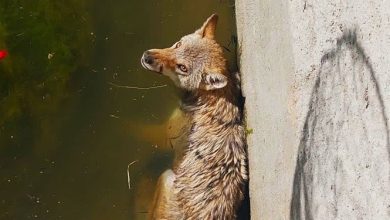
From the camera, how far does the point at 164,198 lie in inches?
243

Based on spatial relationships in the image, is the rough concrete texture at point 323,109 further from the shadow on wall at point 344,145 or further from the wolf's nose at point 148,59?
the wolf's nose at point 148,59

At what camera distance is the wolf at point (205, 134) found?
5.69m

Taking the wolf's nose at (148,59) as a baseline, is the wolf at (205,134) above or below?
below

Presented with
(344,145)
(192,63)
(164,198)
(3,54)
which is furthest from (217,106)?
(344,145)

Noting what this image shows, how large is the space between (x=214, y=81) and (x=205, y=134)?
0.51 metres

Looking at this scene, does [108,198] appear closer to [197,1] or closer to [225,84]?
[225,84]

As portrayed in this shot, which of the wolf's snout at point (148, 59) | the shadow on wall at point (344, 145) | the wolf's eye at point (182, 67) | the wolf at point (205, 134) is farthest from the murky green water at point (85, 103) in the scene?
the shadow on wall at point (344, 145)

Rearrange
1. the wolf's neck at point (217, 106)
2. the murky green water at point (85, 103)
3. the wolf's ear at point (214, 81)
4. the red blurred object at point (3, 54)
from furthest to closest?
the murky green water at point (85, 103)
the red blurred object at point (3, 54)
the wolf's neck at point (217, 106)
the wolf's ear at point (214, 81)

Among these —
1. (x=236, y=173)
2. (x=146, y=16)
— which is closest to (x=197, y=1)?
(x=146, y=16)

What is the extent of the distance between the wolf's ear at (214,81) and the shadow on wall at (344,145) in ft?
5.50

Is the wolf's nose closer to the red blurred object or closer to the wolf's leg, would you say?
the wolf's leg

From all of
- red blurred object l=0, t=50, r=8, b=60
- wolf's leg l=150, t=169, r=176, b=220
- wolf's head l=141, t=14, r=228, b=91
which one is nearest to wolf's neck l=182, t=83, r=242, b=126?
wolf's head l=141, t=14, r=228, b=91

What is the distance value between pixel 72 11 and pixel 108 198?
6.68ft

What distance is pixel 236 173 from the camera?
5.77 metres
